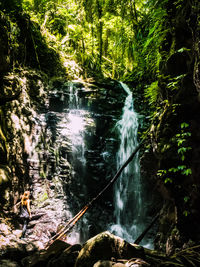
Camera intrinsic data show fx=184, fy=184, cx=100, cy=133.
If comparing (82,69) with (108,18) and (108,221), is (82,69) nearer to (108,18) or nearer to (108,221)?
(108,18)

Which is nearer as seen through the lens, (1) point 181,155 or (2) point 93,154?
(1) point 181,155

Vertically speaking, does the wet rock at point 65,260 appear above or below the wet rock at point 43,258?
above

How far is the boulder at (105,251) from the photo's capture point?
2.28 meters

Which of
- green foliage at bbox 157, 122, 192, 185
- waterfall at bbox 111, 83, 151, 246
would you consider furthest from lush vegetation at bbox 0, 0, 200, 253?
waterfall at bbox 111, 83, 151, 246

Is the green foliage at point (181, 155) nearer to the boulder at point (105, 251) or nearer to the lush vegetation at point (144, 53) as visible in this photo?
the lush vegetation at point (144, 53)

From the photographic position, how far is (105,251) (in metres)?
2.33

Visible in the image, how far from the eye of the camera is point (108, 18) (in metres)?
9.19

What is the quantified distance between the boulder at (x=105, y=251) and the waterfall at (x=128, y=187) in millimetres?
5176

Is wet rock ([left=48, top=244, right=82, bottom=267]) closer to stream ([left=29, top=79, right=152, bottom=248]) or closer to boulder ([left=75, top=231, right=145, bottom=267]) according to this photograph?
boulder ([left=75, top=231, right=145, bottom=267])

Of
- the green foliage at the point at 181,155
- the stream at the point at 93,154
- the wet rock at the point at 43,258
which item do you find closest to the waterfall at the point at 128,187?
the stream at the point at 93,154

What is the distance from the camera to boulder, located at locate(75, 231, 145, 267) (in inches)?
89.8

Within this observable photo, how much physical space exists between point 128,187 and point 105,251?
6.08 m

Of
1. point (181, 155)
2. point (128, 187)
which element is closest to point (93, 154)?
point (128, 187)

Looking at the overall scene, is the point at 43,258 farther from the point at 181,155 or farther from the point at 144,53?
the point at 144,53
